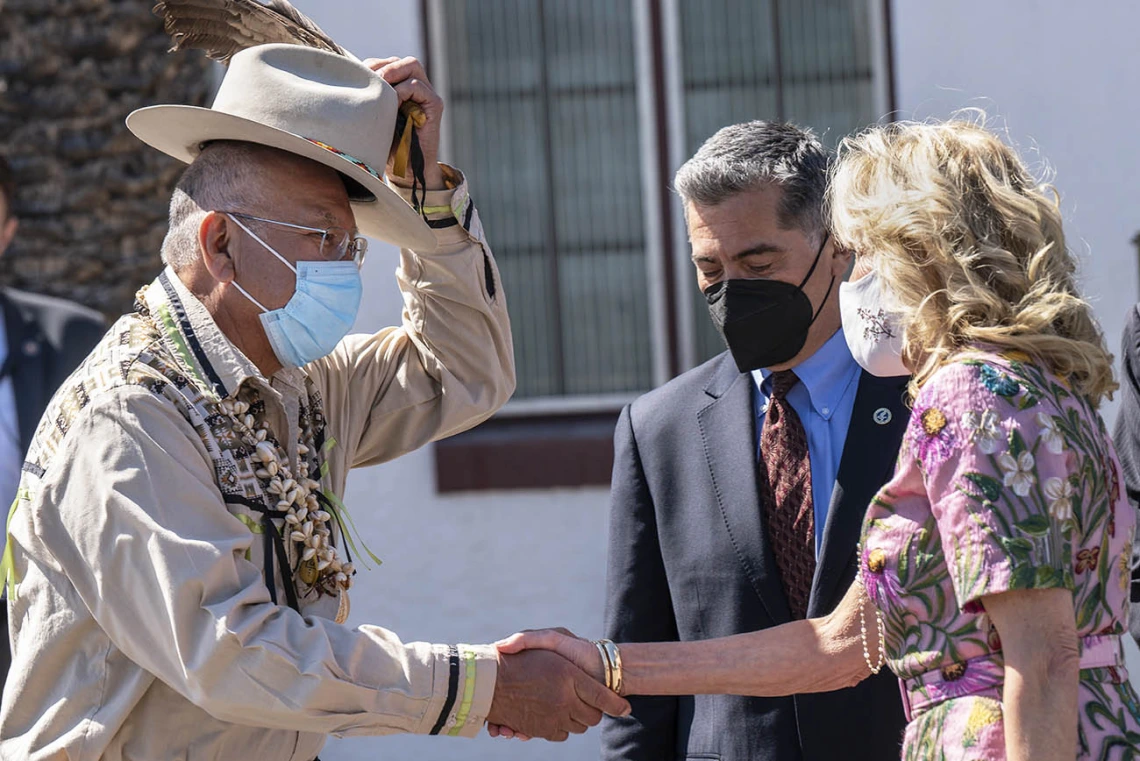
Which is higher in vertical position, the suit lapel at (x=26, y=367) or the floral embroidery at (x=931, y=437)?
the floral embroidery at (x=931, y=437)

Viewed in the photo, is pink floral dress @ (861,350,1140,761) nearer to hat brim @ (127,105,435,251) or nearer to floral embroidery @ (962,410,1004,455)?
floral embroidery @ (962,410,1004,455)

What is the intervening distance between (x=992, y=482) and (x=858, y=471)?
2.43ft

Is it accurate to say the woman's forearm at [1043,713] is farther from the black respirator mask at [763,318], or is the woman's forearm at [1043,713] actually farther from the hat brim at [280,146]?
the hat brim at [280,146]

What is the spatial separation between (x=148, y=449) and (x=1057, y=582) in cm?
146

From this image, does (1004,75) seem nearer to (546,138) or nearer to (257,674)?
(546,138)

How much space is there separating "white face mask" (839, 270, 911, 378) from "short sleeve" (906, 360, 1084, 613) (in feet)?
1.07

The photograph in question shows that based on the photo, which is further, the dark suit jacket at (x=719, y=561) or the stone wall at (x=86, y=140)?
the stone wall at (x=86, y=140)

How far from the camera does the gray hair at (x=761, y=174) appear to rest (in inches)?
123

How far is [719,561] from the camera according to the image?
2959 mm

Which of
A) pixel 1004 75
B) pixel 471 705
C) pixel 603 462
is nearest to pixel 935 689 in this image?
pixel 471 705

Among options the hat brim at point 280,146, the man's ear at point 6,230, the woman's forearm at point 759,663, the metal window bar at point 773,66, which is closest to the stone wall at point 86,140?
the man's ear at point 6,230

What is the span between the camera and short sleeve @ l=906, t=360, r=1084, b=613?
6.85ft

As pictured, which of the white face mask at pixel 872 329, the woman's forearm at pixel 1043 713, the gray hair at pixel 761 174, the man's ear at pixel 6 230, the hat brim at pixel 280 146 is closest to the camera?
the woman's forearm at pixel 1043 713

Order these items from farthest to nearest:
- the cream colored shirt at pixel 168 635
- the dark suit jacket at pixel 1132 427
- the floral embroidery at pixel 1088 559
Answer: the dark suit jacket at pixel 1132 427, the cream colored shirt at pixel 168 635, the floral embroidery at pixel 1088 559
